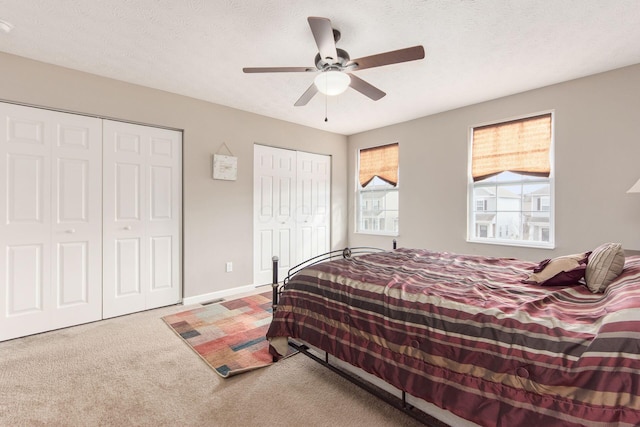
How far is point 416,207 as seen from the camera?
14.9 feet

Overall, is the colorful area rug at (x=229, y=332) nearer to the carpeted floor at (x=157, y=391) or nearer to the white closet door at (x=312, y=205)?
the carpeted floor at (x=157, y=391)

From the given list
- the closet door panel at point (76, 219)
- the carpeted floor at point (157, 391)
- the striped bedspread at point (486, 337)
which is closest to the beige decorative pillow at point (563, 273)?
the striped bedspread at point (486, 337)

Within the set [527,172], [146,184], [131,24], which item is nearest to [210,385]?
[146,184]

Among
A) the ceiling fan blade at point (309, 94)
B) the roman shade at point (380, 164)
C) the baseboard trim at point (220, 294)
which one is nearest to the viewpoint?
the ceiling fan blade at point (309, 94)

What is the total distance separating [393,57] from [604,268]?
1.78m

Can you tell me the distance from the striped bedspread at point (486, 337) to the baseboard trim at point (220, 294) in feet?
6.39

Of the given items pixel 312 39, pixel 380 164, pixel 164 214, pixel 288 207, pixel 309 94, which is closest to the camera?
pixel 312 39

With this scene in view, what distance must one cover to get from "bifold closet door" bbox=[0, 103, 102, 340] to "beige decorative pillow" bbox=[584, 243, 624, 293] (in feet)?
13.6

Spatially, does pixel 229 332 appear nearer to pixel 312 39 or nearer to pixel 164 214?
pixel 164 214

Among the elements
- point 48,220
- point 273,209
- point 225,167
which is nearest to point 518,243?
point 273,209

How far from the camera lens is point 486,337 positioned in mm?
1319

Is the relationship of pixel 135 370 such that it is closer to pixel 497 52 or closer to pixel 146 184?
pixel 146 184

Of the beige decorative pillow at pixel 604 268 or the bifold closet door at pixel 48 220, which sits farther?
the bifold closet door at pixel 48 220

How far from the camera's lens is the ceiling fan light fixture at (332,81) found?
7.24ft
